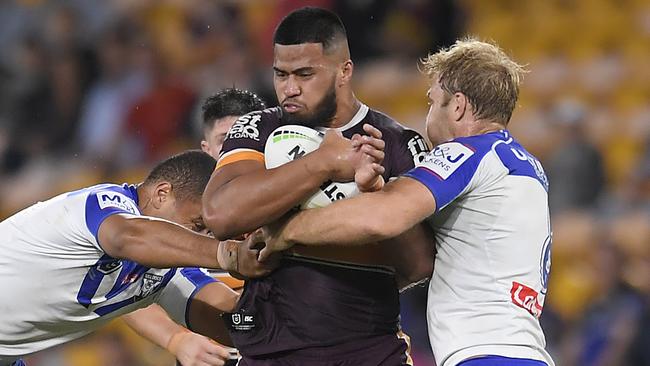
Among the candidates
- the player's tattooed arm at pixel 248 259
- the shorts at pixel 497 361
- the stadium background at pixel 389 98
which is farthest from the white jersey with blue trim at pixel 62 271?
the stadium background at pixel 389 98

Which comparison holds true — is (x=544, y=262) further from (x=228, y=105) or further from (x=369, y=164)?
(x=228, y=105)

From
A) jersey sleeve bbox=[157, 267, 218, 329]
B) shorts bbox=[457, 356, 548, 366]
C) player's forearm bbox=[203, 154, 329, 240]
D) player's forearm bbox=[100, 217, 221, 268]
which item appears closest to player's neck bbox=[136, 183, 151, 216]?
player's forearm bbox=[100, 217, 221, 268]

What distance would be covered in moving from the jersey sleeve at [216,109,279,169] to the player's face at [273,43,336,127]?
0.09m

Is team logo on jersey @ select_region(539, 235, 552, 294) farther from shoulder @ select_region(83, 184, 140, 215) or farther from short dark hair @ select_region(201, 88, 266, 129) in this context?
short dark hair @ select_region(201, 88, 266, 129)

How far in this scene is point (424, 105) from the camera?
10.8 m

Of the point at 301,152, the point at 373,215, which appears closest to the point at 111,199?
the point at 301,152

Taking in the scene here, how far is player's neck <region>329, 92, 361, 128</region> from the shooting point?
484cm

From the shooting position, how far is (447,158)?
4395mm

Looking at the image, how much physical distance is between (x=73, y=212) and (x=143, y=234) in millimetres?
397

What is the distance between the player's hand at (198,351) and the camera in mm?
5496

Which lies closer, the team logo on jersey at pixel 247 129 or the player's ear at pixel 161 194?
the team logo on jersey at pixel 247 129

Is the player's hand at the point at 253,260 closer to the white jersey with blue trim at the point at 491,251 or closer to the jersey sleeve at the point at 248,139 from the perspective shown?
the jersey sleeve at the point at 248,139

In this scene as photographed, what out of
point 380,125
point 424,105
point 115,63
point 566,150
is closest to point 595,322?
point 566,150

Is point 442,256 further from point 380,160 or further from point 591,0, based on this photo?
point 591,0
